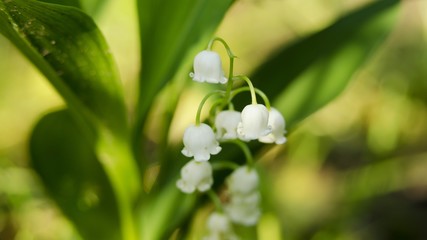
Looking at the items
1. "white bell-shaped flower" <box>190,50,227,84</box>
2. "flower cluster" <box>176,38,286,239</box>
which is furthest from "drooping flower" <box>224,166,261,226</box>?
"white bell-shaped flower" <box>190,50,227,84</box>

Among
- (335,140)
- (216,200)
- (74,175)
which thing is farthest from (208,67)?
(335,140)

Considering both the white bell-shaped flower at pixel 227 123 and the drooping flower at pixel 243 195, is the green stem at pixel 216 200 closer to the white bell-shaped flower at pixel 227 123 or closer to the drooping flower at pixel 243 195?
the drooping flower at pixel 243 195

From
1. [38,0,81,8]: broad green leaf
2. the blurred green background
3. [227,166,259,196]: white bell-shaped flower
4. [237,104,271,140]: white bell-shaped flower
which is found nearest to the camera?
[237,104,271,140]: white bell-shaped flower

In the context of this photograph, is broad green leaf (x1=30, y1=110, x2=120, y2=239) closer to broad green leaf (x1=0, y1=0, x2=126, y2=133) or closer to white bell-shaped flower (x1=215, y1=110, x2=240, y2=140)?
broad green leaf (x1=0, y1=0, x2=126, y2=133)

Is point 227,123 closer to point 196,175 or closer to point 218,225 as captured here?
point 196,175

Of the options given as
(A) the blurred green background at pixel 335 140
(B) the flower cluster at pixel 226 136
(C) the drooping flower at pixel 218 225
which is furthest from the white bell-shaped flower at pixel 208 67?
(A) the blurred green background at pixel 335 140
